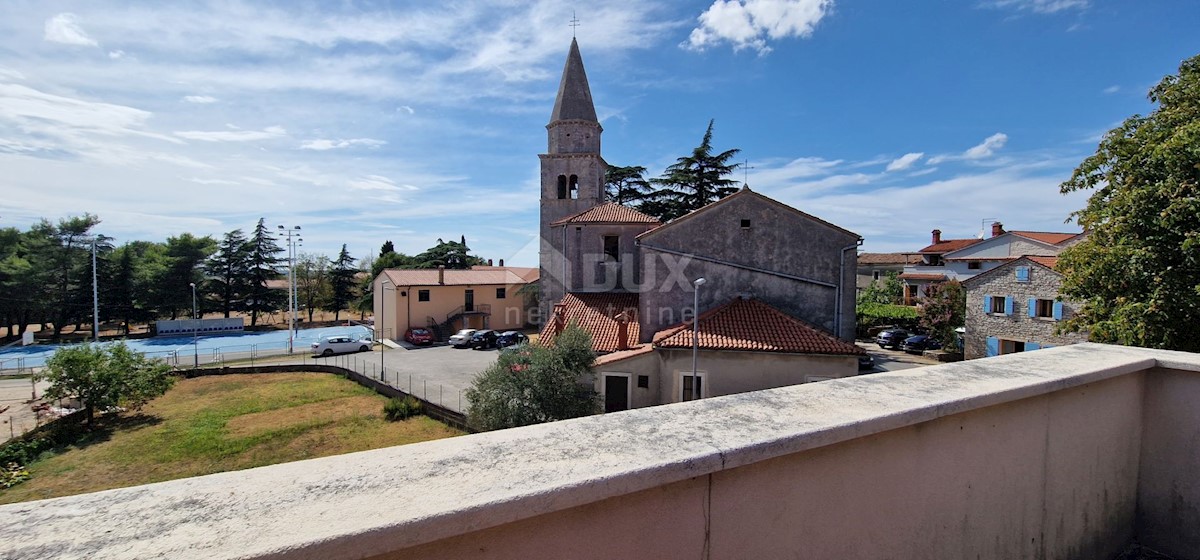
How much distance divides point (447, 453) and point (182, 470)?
1901cm

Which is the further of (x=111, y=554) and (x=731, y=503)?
(x=731, y=503)

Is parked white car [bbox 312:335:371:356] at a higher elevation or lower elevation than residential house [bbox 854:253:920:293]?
lower

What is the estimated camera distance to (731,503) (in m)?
1.81

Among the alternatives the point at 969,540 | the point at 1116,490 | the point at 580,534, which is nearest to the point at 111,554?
the point at 580,534

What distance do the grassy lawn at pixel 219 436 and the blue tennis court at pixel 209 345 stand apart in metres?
12.4

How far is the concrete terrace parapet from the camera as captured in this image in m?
1.28

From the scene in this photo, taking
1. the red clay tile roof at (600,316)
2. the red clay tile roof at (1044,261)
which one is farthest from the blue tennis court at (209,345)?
the red clay tile roof at (1044,261)

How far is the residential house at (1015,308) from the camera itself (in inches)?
946

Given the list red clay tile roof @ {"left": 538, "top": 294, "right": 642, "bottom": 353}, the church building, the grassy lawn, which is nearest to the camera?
the church building

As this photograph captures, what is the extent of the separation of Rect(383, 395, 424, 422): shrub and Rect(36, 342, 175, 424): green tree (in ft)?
36.4

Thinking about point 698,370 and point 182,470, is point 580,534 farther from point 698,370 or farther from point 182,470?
point 182,470

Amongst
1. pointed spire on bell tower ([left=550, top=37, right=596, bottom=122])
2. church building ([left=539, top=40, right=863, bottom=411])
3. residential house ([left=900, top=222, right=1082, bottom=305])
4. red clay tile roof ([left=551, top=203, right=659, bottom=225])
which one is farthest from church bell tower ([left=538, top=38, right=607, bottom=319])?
residential house ([left=900, top=222, right=1082, bottom=305])

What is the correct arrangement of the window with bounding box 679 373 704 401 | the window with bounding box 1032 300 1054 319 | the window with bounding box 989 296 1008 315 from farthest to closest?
1. the window with bounding box 989 296 1008 315
2. the window with bounding box 1032 300 1054 319
3. the window with bounding box 679 373 704 401

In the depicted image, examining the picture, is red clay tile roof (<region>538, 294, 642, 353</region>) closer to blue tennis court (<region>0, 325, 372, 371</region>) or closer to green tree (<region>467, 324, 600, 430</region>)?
green tree (<region>467, 324, 600, 430</region>)
